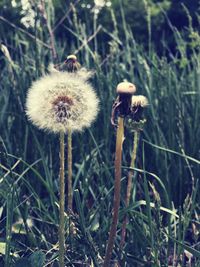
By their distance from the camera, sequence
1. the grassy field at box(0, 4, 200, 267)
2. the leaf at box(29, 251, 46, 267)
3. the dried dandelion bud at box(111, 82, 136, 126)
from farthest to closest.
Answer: the grassy field at box(0, 4, 200, 267) < the leaf at box(29, 251, 46, 267) < the dried dandelion bud at box(111, 82, 136, 126)

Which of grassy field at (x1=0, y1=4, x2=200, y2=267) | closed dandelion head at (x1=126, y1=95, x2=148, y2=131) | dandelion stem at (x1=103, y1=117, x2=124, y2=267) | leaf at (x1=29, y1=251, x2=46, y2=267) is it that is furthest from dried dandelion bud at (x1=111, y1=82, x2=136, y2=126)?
leaf at (x1=29, y1=251, x2=46, y2=267)

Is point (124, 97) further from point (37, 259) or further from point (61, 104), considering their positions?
point (37, 259)

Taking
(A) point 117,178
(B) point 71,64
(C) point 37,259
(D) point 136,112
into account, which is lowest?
(C) point 37,259

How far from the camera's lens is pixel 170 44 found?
6219 millimetres

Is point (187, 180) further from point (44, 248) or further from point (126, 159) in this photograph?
point (44, 248)

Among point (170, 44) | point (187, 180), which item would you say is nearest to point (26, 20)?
point (187, 180)

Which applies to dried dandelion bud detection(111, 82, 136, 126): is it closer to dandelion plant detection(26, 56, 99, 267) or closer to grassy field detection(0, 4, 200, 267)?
dandelion plant detection(26, 56, 99, 267)

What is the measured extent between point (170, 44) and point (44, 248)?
4.58 metres

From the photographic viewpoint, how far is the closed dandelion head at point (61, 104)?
146 centimetres

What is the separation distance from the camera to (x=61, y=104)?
1456 mm

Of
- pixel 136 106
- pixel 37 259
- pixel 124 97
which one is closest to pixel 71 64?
pixel 136 106

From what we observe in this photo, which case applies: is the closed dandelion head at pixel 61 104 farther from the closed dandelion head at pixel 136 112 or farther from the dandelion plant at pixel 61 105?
the closed dandelion head at pixel 136 112

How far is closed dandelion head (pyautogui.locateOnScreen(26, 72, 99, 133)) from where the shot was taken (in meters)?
1.46

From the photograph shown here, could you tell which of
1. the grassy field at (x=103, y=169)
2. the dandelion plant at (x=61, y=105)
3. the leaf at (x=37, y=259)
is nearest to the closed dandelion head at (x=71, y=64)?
the dandelion plant at (x=61, y=105)
